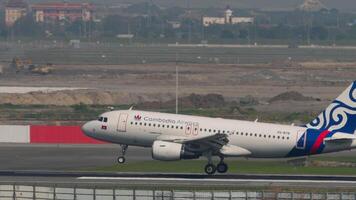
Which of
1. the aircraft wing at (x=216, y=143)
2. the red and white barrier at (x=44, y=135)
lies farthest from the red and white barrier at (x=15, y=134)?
the aircraft wing at (x=216, y=143)

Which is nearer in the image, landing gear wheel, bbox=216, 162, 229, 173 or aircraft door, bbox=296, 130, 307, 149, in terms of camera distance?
aircraft door, bbox=296, 130, 307, 149

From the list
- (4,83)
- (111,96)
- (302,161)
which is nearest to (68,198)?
(302,161)

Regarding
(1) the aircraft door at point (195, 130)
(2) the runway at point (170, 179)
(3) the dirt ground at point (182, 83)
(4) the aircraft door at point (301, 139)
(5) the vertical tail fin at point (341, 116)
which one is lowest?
(3) the dirt ground at point (182, 83)

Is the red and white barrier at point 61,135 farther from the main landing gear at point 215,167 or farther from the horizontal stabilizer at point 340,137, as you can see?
the horizontal stabilizer at point 340,137

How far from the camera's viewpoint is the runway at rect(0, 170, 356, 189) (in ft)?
227

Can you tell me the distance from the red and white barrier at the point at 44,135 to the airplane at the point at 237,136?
68.3 ft

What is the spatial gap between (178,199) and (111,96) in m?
82.0

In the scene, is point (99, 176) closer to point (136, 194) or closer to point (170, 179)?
point (170, 179)

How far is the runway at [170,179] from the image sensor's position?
69188 millimetres

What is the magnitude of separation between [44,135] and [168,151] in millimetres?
24852

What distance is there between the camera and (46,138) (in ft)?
316

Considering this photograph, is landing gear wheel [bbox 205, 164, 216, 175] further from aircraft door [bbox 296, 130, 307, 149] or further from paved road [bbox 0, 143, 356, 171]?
paved road [bbox 0, 143, 356, 171]

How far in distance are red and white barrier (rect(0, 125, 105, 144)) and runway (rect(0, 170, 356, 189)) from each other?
1894 cm

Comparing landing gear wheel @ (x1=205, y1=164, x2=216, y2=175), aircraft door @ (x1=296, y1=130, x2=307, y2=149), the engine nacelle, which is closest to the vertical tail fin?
aircraft door @ (x1=296, y1=130, x2=307, y2=149)
